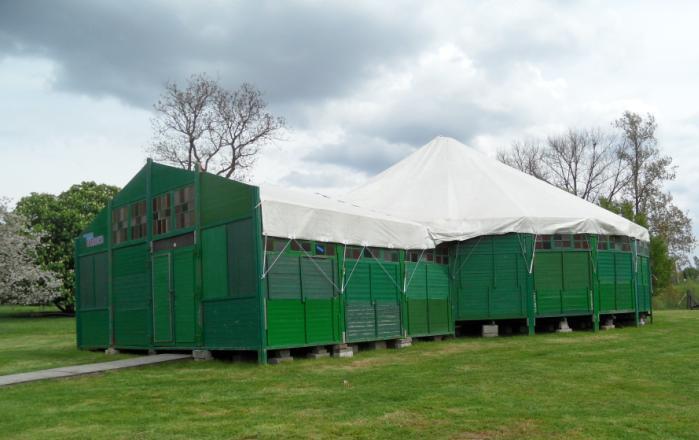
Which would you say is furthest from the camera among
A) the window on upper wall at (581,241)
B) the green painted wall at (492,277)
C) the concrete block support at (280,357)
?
the window on upper wall at (581,241)

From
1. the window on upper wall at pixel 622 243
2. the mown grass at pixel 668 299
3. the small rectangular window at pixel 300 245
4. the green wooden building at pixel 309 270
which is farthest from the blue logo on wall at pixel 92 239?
the mown grass at pixel 668 299

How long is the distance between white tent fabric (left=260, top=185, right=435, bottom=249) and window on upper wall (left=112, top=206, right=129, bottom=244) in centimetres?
453

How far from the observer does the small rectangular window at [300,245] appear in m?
16.0

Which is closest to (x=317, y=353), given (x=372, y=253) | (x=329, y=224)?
(x=329, y=224)

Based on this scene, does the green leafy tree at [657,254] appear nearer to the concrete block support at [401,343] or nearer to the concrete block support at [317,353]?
the concrete block support at [401,343]

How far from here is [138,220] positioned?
63.0 feet

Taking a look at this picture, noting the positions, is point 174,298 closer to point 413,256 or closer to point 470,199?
point 413,256

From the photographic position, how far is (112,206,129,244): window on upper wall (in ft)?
64.7

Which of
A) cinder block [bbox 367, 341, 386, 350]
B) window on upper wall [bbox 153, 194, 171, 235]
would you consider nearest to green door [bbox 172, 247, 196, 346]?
window on upper wall [bbox 153, 194, 171, 235]

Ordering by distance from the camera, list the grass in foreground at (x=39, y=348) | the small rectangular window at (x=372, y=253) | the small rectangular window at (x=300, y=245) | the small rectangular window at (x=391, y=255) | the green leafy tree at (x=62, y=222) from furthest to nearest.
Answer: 1. the green leafy tree at (x=62, y=222)
2. the small rectangular window at (x=391, y=255)
3. the small rectangular window at (x=372, y=253)
4. the grass in foreground at (x=39, y=348)
5. the small rectangular window at (x=300, y=245)

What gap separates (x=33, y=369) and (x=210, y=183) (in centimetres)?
579

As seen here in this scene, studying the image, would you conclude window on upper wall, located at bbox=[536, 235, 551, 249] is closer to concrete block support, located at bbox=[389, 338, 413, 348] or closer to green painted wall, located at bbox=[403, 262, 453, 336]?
green painted wall, located at bbox=[403, 262, 453, 336]

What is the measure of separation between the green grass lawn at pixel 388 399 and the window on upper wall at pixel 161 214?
12.5 feet

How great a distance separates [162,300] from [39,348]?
679cm
